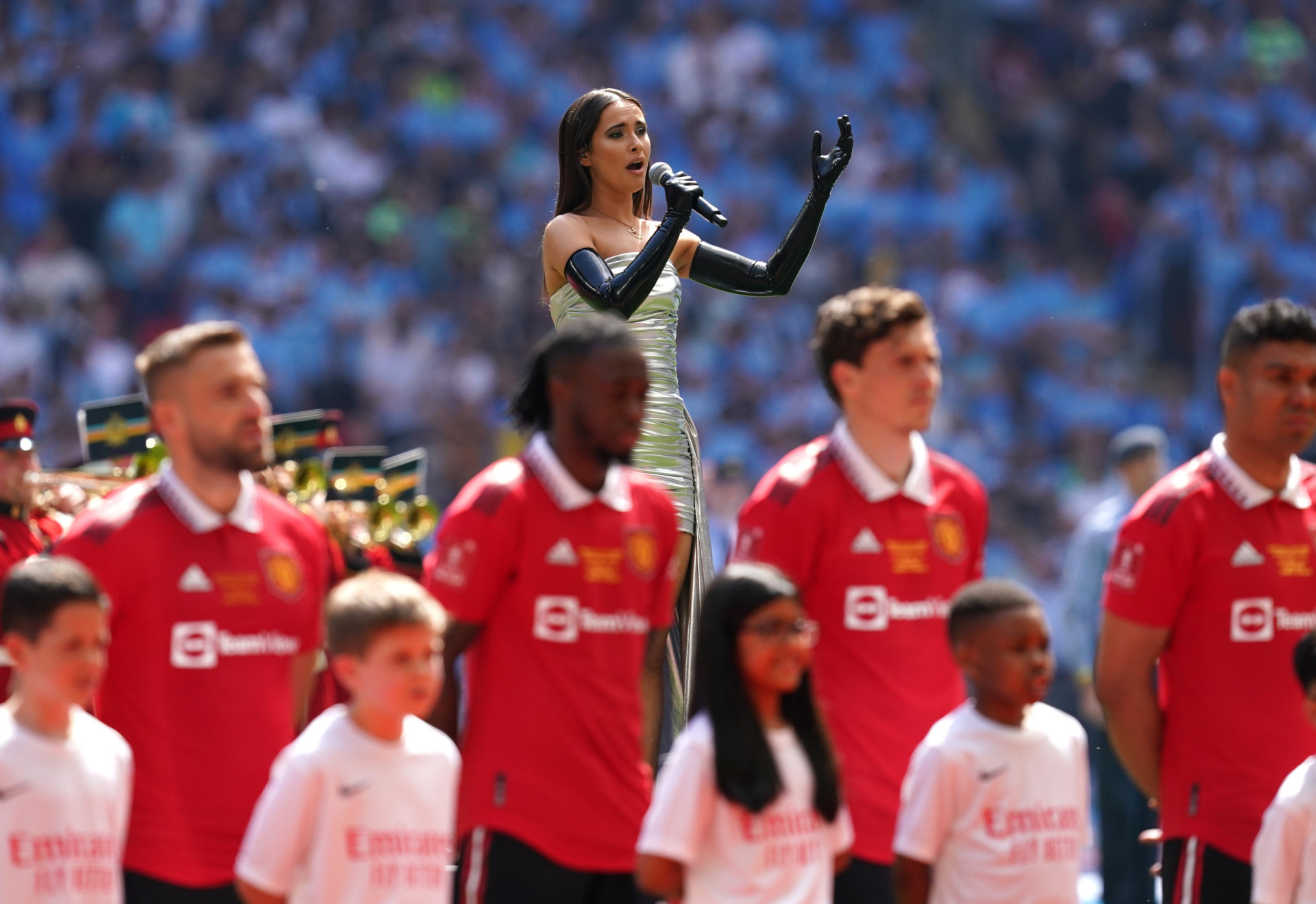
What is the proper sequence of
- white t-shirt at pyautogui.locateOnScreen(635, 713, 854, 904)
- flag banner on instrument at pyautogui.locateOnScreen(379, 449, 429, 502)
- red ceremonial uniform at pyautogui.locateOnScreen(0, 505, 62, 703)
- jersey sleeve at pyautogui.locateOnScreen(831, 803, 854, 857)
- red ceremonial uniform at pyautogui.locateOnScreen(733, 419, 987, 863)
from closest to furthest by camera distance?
white t-shirt at pyautogui.locateOnScreen(635, 713, 854, 904), jersey sleeve at pyautogui.locateOnScreen(831, 803, 854, 857), red ceremonial uniform at pyautogui.locateOnScreen(733, 419, 987, 863), red ceremonial uniform at pyautogui.locateOnScreen(0, 505, 62, 703), flag banner on instrument at pyautogui.locateOnScreen(379, 449, 429, 502)

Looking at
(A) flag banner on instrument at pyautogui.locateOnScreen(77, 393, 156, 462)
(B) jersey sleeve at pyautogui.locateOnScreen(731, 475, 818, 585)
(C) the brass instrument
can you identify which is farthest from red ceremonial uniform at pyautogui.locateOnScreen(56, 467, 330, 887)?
(A) flag banner on instrument at pyautogui.locateOnScreen(77, 393, 156, 462)

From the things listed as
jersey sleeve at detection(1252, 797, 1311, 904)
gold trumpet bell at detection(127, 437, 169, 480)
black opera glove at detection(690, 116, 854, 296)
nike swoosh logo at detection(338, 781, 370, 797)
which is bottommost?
jersey sleeve at detection(1252, 797, 1311, 904)

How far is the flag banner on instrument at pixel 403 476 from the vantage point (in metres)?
9.00

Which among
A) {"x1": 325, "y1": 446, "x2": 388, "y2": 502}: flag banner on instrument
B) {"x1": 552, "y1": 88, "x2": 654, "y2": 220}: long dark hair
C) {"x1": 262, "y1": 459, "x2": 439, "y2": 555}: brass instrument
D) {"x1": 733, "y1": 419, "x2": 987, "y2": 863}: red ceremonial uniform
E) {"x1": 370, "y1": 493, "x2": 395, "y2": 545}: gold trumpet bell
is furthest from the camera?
{"x1": 325, "y1": 446, "x2": 388, "y2": 502}: flag banner on instrument

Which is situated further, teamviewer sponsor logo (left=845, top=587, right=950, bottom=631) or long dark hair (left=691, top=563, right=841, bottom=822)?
teamviewer sponsor logo (left=845, top=587, right=950, bottom=631)

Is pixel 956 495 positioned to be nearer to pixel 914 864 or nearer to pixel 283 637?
pixel 914 864

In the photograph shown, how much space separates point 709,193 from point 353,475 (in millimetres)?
8442

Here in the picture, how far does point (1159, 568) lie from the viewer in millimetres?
A: 5152

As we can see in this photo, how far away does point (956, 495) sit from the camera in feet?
16.7

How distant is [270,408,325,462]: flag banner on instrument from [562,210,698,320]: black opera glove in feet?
9.74

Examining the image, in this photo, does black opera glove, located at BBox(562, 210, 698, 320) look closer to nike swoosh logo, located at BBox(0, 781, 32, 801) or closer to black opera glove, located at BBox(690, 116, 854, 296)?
black opera glove, located at BBox(690, 116, 854, 296)

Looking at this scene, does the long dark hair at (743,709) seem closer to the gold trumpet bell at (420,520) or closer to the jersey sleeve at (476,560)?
the jersey sleeve at (476,560)

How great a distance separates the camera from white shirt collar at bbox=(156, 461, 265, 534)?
4613mm

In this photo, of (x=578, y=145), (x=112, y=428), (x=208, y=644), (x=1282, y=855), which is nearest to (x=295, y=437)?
(x=112, y=428)
